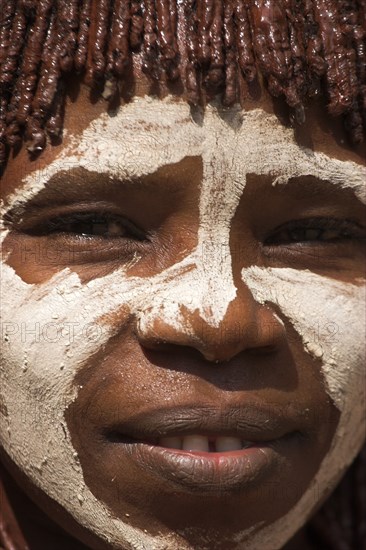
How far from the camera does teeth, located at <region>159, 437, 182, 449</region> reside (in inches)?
74.0

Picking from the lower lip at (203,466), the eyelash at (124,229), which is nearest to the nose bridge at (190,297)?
the eyelash at (124,229)

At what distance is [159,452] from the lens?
185 cm

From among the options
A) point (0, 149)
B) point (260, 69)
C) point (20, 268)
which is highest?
point (260, 69)

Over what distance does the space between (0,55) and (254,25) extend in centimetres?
47

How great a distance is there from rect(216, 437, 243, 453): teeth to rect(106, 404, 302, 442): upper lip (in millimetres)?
21

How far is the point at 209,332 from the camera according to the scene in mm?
1798

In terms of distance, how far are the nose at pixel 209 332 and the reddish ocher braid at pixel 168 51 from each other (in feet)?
1.24

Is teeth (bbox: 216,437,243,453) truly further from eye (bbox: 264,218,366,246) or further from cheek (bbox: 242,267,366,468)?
eye (bbox: 264,218,366,246)

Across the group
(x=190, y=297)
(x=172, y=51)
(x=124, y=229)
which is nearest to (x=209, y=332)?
(x=190, y=297)

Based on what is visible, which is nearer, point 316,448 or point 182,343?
point 182,343

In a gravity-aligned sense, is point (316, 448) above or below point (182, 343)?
below

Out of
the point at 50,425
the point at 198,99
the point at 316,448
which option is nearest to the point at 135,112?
the point at 198,99

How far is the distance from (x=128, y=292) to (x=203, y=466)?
1.10 feet

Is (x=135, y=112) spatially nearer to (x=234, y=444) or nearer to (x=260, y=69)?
(x=260, y=69)
